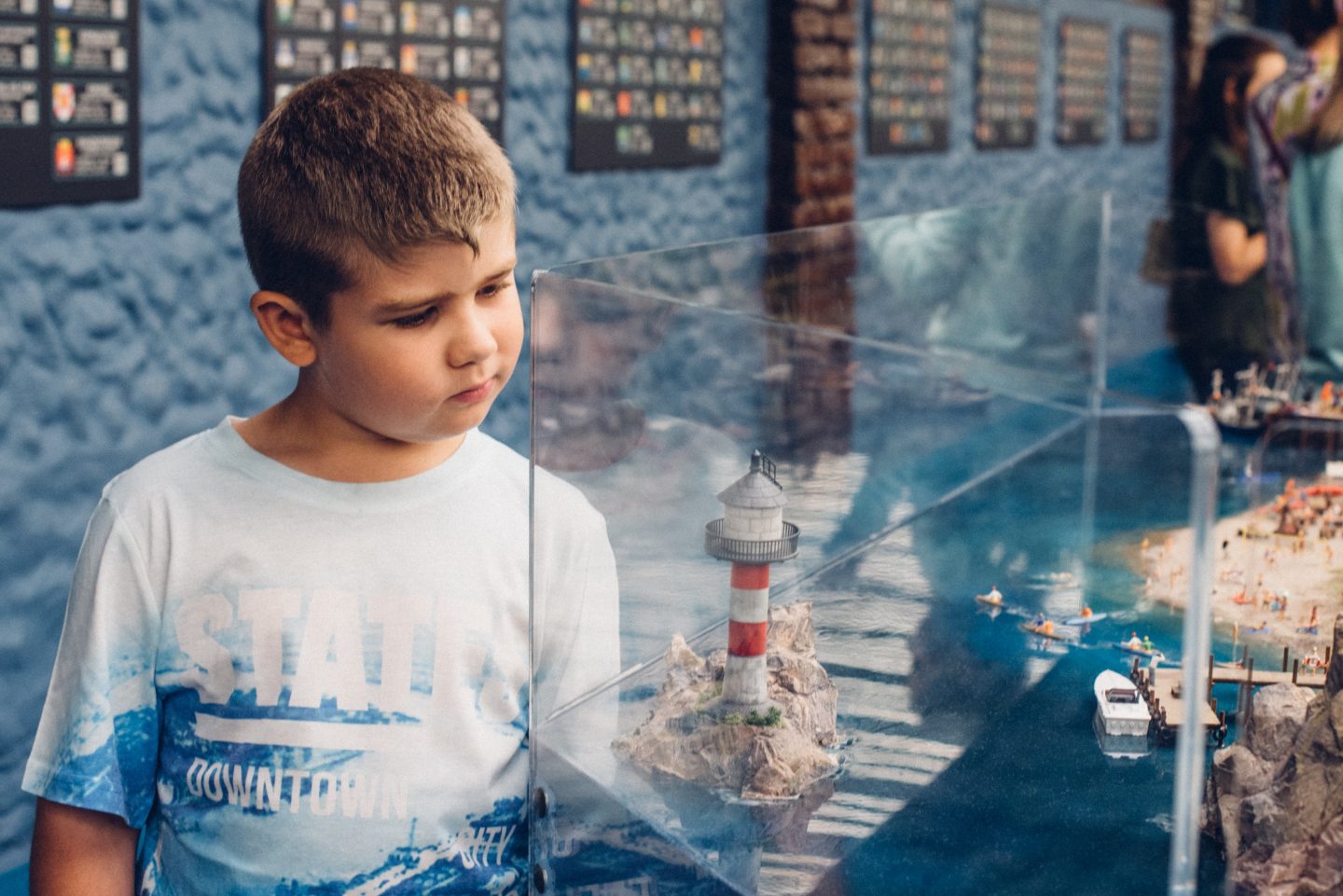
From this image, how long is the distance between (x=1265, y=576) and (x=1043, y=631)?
364 mm

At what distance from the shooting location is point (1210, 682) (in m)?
1.10

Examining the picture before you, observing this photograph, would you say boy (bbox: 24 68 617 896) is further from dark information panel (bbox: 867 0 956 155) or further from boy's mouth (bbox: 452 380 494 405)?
dark information panel (bbox: 867 0 956 155)

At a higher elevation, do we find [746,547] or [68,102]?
[68,102]

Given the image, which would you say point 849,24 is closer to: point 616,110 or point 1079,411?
point 616,110

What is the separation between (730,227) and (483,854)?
3624 mm

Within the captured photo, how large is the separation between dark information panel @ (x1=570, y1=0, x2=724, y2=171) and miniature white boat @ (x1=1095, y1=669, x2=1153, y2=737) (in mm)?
2937

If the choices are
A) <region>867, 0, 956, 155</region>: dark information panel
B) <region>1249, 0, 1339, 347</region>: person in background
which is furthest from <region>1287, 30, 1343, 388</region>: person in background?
<region>867, 0, 956, 155</region>: dark information panel

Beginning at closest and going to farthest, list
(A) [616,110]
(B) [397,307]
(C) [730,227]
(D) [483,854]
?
(B) [397,307]
(D) [483,854]
(A) [616,110]
(C) [730,227]

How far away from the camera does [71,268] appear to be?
2.71 meters

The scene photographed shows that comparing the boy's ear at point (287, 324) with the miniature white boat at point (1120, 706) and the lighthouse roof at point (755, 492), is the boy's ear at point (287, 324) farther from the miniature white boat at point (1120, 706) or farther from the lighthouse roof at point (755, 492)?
the miniature white boat at point (1120, 706)

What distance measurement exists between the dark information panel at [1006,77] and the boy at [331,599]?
535cm

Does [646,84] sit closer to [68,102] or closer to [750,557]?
[68,102]

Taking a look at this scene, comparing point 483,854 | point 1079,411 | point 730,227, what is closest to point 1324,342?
point 1079,411

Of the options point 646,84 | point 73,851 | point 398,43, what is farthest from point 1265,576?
point 646,84
